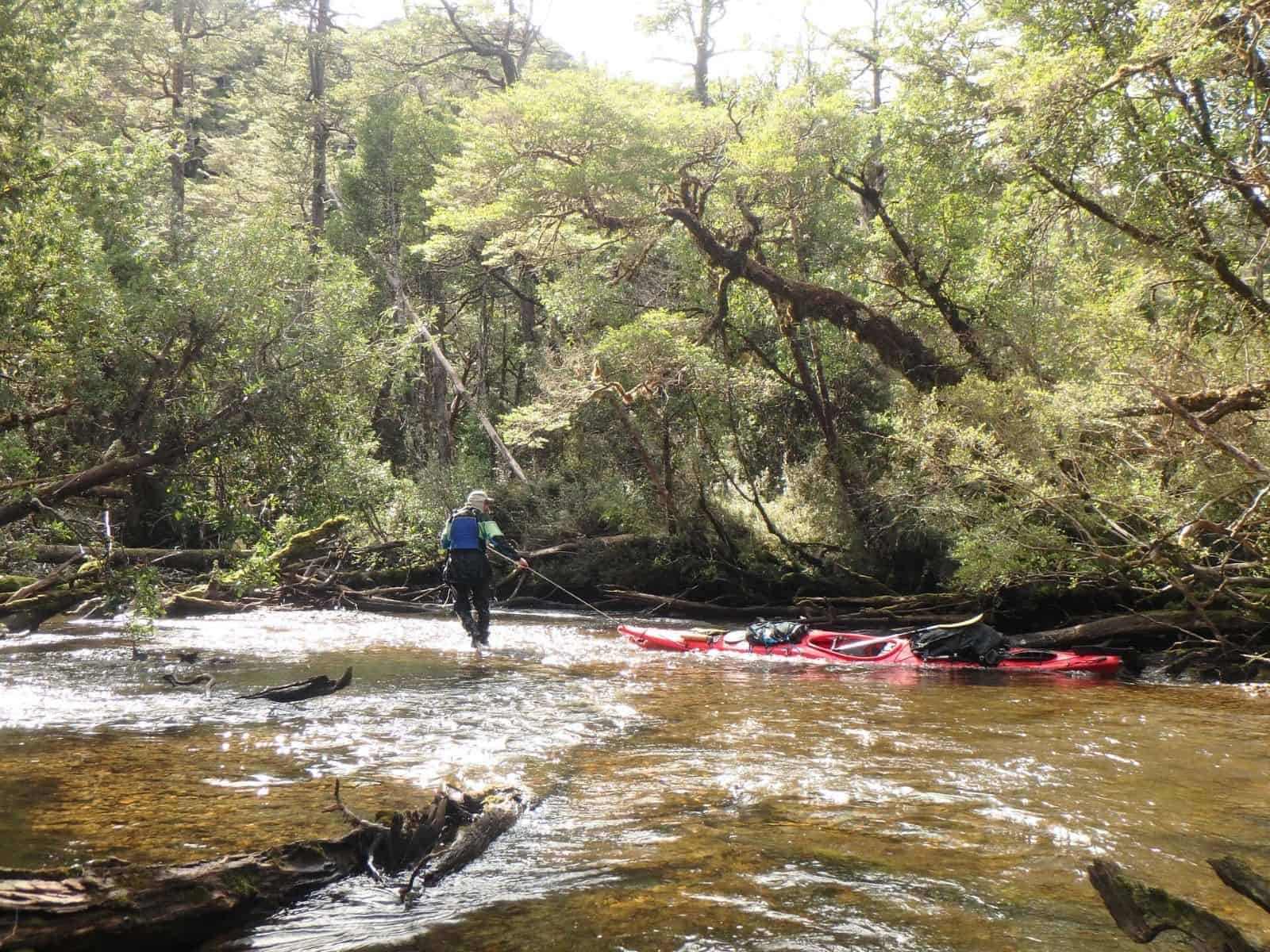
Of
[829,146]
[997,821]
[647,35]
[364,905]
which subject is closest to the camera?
[364,905]

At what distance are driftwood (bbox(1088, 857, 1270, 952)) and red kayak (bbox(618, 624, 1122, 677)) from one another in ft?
25.7

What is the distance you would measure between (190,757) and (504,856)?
266 centimetres

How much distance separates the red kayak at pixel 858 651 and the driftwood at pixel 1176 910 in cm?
784

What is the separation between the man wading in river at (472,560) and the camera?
11.1 m

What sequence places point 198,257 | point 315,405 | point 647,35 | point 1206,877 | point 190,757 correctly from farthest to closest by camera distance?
point 647,35 < point 198,257 < point 315,405 < point 190,757 < point 1206,877

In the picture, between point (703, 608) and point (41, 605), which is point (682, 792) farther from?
point (703, 608)

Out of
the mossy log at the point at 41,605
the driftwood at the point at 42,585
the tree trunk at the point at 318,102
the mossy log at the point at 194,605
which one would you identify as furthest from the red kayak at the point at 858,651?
the tree trunk at the point at 318,102

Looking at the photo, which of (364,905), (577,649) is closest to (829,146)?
(577,649)

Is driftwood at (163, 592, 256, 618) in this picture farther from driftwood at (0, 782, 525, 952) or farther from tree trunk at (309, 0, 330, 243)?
tree trunk at (309, 0, 330, 243)

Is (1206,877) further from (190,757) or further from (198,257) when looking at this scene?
(198,257)

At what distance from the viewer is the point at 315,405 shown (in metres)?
9.12

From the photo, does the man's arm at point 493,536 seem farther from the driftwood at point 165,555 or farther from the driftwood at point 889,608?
the driftwood at point 889,608

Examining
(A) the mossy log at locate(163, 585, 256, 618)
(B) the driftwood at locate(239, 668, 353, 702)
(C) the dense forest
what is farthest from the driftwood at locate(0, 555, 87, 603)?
(B) the driftwood at locate(239, 668, 353, 702)

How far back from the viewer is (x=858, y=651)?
10.9 meters
